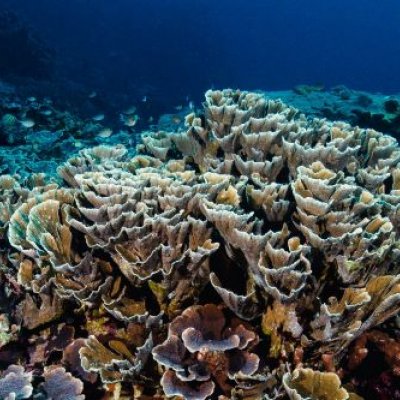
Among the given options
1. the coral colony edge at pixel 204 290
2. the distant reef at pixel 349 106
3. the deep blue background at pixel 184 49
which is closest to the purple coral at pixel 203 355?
the coral colony edge at pixel 204 290

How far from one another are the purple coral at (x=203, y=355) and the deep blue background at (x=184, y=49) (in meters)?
32.8

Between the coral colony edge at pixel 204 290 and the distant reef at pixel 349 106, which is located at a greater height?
the distant reef at pixel 349 106

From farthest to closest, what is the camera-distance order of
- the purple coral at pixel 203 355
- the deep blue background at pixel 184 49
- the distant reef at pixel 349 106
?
the deep blue background at pixel 184 49
the distant reef at pixel 349 106
the purple coral at pixel 203 355

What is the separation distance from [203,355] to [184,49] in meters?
55.4

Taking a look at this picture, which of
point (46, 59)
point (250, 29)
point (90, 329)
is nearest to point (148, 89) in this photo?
point (46, 59)

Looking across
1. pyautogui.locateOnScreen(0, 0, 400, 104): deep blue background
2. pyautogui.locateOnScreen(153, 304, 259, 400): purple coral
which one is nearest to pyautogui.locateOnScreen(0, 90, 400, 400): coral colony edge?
pyautogui.locateOnScreen(153, 304, 259, 400): purple coral

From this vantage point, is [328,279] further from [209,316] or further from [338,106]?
[338,106]

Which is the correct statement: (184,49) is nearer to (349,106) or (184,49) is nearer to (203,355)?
(349,106)

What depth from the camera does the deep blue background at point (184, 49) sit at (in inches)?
1686

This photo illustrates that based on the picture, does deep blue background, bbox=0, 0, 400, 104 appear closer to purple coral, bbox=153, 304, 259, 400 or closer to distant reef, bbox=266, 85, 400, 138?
distant reef, bbox=266, 85, 400, 138

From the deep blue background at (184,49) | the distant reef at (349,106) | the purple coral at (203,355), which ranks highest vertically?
the deep blue background at (184,49)

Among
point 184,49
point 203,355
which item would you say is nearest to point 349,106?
point 203,355

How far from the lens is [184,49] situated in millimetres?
53312

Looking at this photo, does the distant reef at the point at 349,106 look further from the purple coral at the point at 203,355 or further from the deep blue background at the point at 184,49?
the deep blue background at the point at 184,49
